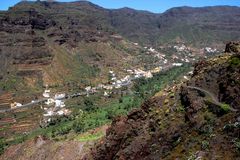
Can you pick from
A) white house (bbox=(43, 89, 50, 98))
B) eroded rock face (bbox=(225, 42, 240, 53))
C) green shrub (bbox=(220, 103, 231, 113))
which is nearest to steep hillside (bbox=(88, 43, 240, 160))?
green shrub (bbox=(220, 103, 231, 113))

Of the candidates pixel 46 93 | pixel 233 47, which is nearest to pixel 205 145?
pixel 233 47

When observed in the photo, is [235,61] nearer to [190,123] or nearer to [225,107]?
[225,107]

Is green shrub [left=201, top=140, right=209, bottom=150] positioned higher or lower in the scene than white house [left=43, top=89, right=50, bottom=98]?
higher

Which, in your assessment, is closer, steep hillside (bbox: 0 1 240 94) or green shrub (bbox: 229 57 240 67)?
green shrub (bbox: 229 57 240 67)

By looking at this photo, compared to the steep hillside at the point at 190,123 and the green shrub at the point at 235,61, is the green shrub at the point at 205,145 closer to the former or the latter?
the steep hillside at the point at 190,123

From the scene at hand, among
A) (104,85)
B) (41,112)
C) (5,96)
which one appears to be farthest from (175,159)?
(104,85)

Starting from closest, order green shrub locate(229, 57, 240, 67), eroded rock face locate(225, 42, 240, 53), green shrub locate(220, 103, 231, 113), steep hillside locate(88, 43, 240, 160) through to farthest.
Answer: steep hillside locate(88, 43, 240, 160), green shrub locate(220, 103, 231, 113), green shrub locate(229, 57, 240, 67), eroded rock face locate(225, 42, 240, 53)

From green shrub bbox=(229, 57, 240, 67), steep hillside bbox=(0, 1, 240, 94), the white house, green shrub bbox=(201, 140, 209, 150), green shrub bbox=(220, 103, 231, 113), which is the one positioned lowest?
the white house

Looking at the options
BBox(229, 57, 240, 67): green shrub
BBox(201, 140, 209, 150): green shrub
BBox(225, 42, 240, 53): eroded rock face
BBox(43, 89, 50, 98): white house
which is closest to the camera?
BBox(201, 140, 209, 150): green shrub

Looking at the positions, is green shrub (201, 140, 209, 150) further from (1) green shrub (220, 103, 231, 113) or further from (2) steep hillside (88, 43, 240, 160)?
(1) green shrub (220, 103, 231, 113)

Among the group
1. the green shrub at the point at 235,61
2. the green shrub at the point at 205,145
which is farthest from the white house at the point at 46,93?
the green shrub at the point at 205,145

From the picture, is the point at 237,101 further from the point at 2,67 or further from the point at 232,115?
the point at 2,67
